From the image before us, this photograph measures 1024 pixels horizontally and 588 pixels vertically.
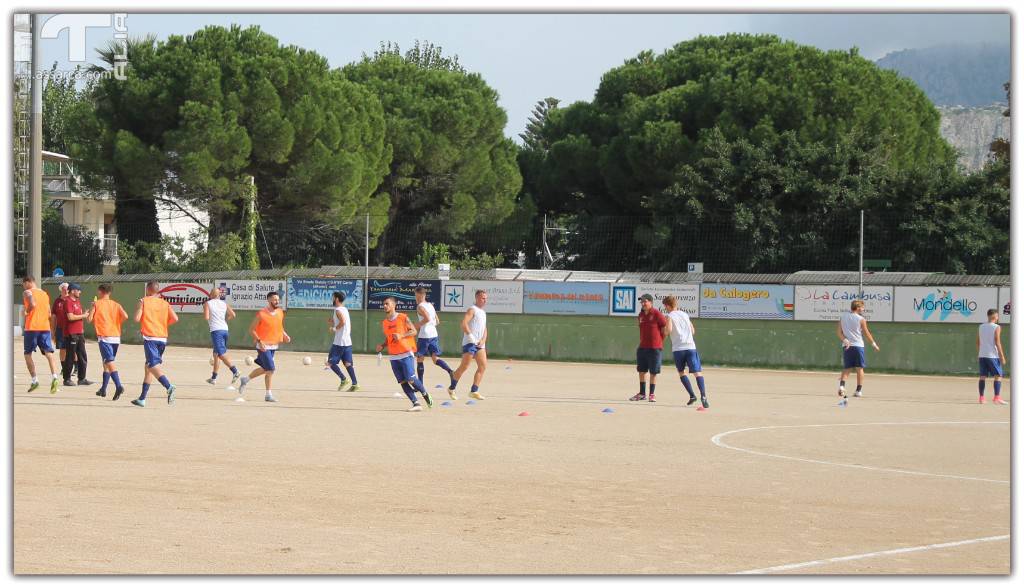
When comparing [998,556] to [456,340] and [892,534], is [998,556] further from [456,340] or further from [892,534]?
[456,340]

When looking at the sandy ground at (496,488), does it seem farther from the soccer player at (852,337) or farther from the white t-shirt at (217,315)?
the soccer player at (852,337)

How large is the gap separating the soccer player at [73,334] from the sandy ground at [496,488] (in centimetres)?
130

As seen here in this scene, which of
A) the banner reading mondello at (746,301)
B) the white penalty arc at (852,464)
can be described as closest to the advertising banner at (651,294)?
the banner reading mondello at (746,301)

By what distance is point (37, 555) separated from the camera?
23.8 ft

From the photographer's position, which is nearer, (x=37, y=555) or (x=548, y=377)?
(x=37, y=555)

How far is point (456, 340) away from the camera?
3316cm

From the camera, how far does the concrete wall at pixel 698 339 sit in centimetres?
2841

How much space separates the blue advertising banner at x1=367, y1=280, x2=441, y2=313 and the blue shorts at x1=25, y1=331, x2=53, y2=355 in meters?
14.5

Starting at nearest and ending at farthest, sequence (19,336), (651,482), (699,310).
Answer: (651,482) → (19,336) → (699,310)

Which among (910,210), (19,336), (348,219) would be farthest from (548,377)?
(910,210)

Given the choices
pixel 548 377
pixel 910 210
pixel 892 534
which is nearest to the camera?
pixel 892 534

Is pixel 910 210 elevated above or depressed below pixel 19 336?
above

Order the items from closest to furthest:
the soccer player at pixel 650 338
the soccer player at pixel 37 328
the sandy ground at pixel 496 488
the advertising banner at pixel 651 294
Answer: the sandy ground at pixel 496 488 → the soccer player at pixel 37 328 → the soccer player at pixel 650 338 → the advertising banner at pixel 651 294

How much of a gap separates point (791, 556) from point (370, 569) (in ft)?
8.24
